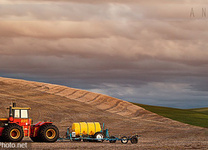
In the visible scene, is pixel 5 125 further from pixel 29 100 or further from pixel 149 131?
pixel 29 100

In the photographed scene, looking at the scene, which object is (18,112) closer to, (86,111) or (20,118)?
(20,118)

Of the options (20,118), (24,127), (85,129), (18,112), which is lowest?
(85,129)

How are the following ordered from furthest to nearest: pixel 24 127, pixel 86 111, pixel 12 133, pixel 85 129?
pixel 86 111, pixel 85 129, pixel 24 127, pixel 12 133

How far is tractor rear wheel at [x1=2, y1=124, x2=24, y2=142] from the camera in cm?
2977

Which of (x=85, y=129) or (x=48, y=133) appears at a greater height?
(x=85, y=129)

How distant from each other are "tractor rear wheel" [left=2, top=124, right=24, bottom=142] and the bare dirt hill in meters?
A: 19.6

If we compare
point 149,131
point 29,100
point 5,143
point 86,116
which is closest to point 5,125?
point 5,143

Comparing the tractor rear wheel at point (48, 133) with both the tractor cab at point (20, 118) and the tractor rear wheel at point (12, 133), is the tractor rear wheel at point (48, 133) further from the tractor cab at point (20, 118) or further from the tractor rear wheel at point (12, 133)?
the tractor rear wheel at point (12, 133)

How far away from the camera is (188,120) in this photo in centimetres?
7475

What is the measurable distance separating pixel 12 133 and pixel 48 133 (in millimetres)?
3696

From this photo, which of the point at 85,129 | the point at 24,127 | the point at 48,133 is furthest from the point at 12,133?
the point at 85,129

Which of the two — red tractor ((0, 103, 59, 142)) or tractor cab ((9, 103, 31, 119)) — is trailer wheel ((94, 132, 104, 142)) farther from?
tractor cab ((9, 103, 31, 119))

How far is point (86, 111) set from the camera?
68.2 m

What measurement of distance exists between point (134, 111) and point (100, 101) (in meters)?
9.28
